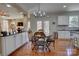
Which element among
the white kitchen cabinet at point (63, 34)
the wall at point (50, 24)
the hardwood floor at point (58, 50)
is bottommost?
the hardwood floor at point (58, 50)

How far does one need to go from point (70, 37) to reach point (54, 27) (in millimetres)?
499

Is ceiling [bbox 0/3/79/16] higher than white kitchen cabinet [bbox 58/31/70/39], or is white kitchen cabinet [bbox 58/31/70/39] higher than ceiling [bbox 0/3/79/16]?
ceiling [bbox 0/3/79/16]

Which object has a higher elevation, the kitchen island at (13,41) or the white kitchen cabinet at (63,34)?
the white kitchen cabinet at (63,34)

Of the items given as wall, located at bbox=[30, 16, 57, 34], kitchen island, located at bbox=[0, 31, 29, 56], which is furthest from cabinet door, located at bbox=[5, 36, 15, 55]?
wall, located at bbox=[30, 16, 57, 34]

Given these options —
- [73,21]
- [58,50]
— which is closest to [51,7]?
[73,21]

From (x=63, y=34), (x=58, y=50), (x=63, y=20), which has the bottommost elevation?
(x=58, y=50)

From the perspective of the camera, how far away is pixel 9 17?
394 cm

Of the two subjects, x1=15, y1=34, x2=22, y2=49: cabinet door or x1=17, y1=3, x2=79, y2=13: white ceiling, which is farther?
x1=15, y1=34, x2=22, y2=49: cabinet door

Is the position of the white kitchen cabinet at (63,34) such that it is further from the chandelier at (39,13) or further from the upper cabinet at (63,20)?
the chandelier at (39,13)

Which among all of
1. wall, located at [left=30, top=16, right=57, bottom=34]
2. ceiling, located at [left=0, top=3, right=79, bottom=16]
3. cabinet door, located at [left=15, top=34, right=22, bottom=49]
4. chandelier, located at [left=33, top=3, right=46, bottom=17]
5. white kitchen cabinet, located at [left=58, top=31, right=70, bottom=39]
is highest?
ceiling, located at [left=0, top=3, right=79, bottom=16]

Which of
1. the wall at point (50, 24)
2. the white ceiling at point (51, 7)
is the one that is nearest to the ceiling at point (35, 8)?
the white ceiling at point (51, 7)

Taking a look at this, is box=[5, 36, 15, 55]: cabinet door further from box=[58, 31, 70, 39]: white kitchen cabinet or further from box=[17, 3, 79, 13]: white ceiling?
box=[58, 31, 70, 39]: white kitchen cabinet

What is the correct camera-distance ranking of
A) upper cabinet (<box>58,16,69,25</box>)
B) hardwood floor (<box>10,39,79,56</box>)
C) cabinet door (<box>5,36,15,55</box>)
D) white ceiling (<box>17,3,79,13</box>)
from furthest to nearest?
cabinet door (<box>5,36,15,55</box>) < upper cabinet (<box>58,16,69,25</box>) < hardwood floor (<box>10,39,79,56</box>) < white ceiling (<box>17,3,79,13</box>)

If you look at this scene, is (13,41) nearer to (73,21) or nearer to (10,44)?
(10,44)
